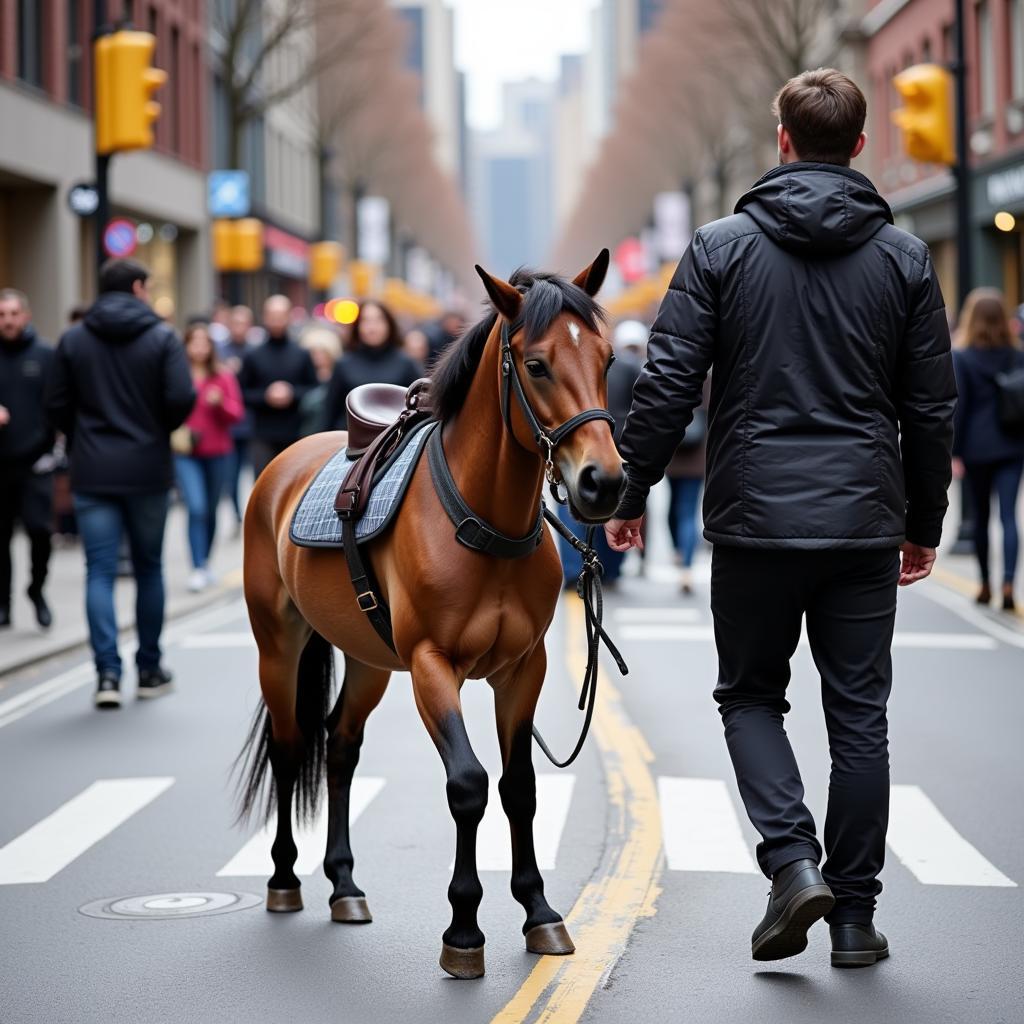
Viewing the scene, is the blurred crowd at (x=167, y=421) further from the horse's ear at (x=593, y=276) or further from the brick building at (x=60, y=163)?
the brick building at (x=60, y=163)

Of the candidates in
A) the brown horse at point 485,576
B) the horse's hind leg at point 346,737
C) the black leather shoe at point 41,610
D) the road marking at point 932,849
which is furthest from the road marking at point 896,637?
the brown horse at point 485,576

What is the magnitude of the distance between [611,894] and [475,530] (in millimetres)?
1517

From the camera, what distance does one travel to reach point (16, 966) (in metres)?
5.52

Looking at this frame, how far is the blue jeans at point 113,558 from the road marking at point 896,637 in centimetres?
350

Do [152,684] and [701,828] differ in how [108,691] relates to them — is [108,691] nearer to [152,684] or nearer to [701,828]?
[152,684]

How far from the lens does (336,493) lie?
19.9ft

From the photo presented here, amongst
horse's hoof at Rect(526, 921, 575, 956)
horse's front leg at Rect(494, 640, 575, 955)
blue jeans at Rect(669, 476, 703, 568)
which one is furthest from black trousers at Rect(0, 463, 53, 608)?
horse's hoof at Rect(526, 921, 575, 956)

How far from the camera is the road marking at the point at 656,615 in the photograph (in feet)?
45.5

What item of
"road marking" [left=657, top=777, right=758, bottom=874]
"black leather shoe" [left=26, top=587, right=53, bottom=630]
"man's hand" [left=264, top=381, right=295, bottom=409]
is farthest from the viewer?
"man's hand" [left=264, top=381, right=295, bottom=409]

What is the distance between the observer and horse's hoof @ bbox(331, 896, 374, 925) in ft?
19.3

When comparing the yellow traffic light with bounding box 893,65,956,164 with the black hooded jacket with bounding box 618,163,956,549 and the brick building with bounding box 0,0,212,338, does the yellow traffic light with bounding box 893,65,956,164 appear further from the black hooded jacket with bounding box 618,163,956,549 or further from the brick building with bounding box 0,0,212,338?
the black hooded jacket with bounding box 618,163,956,549

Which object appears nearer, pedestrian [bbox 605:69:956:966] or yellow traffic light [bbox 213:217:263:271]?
pedestrian [bbox 605:69:956:966]

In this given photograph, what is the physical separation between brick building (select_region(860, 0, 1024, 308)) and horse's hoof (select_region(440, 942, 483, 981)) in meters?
23.2

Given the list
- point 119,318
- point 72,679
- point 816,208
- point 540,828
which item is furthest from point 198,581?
point 816,208
